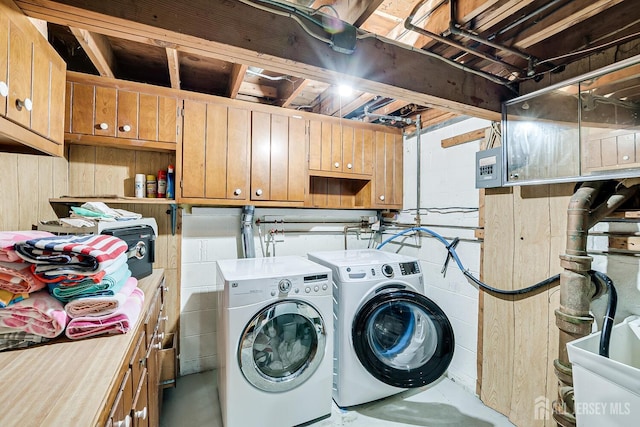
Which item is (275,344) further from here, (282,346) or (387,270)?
(387,270)

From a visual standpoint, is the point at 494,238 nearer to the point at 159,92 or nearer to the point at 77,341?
the point at 77,341

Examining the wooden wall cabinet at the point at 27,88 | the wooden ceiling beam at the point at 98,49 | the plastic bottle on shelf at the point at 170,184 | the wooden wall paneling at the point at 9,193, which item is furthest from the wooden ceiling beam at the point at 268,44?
the plastic bottle on shelf at the point at 170,184

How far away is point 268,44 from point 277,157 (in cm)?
131

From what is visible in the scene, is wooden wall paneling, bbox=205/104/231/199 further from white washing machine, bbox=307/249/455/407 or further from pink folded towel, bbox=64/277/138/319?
pink folded towel, bbox=64/277/138/319

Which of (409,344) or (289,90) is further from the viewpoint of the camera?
(289,90)

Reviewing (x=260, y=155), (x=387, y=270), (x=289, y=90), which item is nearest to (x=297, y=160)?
(x=260, y=155)

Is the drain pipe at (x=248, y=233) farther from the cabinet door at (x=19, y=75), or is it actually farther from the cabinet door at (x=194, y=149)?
the cabinet door at (x=19, y=75)

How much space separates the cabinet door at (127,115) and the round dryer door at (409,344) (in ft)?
6.63

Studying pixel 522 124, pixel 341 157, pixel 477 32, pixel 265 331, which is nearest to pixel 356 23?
pixel 477 32

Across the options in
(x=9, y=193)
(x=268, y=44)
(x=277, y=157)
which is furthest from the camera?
(x=277, y=157)

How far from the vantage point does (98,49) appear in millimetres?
1614

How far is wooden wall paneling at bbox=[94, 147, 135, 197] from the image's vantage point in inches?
83.7

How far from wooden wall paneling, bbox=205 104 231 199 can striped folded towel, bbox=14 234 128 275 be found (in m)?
1.22

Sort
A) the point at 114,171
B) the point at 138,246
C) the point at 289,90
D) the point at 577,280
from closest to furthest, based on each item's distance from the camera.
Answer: the point at 577,280 → the point at 138,246 → the point at 114,171 → the point at 289,90
